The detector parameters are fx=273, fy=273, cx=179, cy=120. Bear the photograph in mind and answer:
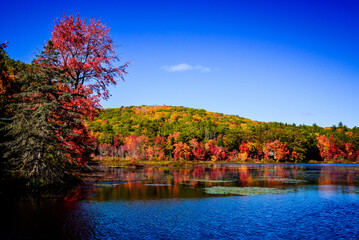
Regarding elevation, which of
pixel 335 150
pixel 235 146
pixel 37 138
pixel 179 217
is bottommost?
pixel 179 217

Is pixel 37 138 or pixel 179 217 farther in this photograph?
pixel 37 138

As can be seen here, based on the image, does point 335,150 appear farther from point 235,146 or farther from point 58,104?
point 58,104

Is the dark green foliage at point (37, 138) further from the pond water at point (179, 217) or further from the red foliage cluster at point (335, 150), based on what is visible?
A: the red foliage cluster at point (335, 150)

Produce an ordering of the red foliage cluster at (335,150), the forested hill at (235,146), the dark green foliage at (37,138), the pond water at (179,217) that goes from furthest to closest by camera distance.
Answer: the red foliage cluster at (335,150) < the forested hill at (235,146) < the dark green foliage at (37,138) < the pond water at (179,217)

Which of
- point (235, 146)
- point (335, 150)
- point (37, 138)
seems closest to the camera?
point (37, 138)

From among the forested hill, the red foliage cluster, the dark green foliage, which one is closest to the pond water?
the dark green foliage

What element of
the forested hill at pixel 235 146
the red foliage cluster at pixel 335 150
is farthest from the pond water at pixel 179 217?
the red foliage cluster at pixel 335 150

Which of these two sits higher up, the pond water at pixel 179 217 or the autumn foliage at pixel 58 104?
the autumn foliage at pixel 58 104

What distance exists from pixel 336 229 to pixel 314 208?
204 inches

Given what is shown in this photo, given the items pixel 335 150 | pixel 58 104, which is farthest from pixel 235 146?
pixel 58 104

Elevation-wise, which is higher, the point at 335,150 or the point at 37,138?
the point at 37,138

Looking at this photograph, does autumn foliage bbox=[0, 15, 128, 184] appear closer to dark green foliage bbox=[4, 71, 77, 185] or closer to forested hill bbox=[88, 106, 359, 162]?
dark green foliage bbox=[4, 71, 77, 185]

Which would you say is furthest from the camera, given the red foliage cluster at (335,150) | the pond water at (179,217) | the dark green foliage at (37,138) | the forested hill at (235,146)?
the red foliage cluster at (335,150)

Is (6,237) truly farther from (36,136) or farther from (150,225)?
(36,136)
